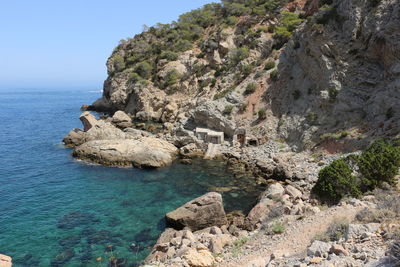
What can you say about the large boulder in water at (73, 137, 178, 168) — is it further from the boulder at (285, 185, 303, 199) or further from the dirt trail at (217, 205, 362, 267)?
the dirt trail at (217, 205, 362, 267)

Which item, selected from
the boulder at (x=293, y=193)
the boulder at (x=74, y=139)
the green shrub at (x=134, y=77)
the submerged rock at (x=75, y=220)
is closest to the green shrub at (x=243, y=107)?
the boulder at (x=293, y=193)

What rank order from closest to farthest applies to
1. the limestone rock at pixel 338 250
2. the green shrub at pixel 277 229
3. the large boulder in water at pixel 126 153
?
1. the limestone rock at pixel 338 250
2. the green shrub at pixel 277 229
3. the large boulder in water at pixel 126 153

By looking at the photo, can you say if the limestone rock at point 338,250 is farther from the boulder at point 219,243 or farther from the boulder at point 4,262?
the boulder at point 4,262

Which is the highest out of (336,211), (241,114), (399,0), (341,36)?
(399,0)

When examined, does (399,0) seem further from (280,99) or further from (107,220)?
(107,220)

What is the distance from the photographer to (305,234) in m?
14.4

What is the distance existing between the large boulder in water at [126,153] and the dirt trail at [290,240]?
19339mm

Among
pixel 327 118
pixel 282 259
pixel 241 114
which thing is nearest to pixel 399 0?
pixel 327 118

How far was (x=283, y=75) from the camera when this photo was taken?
42.2m

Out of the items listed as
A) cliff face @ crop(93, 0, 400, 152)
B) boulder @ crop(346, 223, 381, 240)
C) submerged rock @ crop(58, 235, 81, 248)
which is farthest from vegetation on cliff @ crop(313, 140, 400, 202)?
A: submerged rock @ crop(58, 235, 81, 248)

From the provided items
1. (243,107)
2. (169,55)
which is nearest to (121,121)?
(169,55)

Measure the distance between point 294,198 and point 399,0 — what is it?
23809mm

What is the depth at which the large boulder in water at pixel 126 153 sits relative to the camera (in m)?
34.0

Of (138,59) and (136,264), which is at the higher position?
(138,59)
